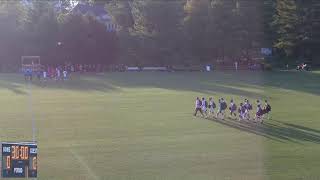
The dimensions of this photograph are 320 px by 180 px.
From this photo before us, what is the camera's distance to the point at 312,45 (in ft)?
231

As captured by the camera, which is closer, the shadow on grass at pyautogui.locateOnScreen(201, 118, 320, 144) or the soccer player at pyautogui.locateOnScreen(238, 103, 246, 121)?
the shadow on grass at pyautogui.locateOnScreen(201, 118, 320, 144)

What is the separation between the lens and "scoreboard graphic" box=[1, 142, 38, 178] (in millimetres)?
12180

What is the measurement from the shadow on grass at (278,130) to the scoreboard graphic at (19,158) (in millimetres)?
12448

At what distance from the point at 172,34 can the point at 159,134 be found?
47667 mm

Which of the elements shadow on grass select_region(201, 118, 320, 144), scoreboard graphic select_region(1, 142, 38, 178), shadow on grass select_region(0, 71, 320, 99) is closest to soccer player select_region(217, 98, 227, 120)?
shadow on grass select_region(201, 118, 320, 144)

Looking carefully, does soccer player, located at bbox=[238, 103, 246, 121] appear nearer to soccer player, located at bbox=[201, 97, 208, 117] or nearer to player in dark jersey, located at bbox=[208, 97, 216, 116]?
player in dark jersey, located at bbox=[208, 97, 216, 116]

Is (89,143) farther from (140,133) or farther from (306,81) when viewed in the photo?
(306,81)

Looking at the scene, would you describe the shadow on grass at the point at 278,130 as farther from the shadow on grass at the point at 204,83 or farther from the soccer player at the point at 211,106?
the shadow on grass at the point at 204,83

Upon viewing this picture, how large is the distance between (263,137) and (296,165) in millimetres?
5286

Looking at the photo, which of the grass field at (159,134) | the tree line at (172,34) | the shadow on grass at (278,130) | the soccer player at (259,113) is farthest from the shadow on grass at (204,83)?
the shadow on grass at (278,130)

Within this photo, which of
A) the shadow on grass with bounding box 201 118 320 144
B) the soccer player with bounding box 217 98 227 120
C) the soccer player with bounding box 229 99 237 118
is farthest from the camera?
the soccer player with bounding box 229 99 237 118

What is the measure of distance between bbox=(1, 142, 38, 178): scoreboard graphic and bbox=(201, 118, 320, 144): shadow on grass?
40.8 feet

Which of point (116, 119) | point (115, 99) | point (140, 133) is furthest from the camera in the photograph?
point (115, 99)

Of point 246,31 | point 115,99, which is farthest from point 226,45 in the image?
point 115,99
